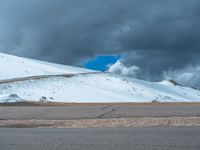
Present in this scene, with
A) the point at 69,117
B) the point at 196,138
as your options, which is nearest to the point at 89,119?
the point at 69,117

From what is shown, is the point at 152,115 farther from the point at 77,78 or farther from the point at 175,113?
the point at 77,78

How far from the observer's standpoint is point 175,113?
1781 cm

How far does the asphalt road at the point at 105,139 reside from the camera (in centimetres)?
979

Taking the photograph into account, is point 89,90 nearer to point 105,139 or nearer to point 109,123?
point 109,123

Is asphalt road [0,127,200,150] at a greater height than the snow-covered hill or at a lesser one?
lesser

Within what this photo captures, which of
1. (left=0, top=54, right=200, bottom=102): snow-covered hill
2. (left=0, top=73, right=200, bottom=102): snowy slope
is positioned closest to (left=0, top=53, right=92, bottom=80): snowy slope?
(left=0, top=54, right=200, bottom=102): snow-covered hill

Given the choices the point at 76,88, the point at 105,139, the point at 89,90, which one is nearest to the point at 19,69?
the point at 76,88

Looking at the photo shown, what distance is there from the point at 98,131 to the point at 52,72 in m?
55.1

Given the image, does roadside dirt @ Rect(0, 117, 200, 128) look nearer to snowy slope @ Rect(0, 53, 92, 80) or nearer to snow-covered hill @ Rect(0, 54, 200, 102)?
snow-covered hill @ Rect(0, 54, 200, 102)

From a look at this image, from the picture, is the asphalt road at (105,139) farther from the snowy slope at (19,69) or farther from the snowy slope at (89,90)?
the snowy slope at (19,69)

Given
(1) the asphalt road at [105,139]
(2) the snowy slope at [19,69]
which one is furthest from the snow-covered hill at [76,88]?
(1) the asphalt road at [105,139]

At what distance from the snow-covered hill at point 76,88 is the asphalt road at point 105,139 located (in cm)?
3015

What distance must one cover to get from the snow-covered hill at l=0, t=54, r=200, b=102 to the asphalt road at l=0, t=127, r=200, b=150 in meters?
30.2

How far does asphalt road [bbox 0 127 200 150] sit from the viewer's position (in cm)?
979
